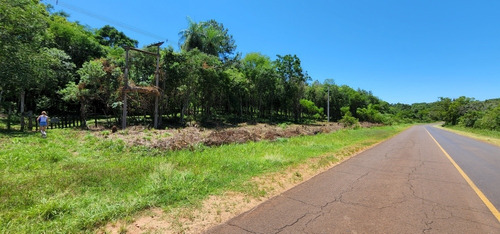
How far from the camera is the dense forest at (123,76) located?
1480 centimetres

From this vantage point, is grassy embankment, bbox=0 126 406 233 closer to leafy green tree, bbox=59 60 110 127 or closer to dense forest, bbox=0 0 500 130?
dense forest, bbox=0 0 500 130

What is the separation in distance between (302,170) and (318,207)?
9.60 feet

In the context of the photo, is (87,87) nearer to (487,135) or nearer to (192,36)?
(192,36)

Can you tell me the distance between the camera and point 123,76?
20.2 m

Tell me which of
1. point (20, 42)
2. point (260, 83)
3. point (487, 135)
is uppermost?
point (260, 83)

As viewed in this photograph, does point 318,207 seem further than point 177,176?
No

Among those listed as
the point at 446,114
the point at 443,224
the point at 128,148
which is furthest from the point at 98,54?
the point at 446,114

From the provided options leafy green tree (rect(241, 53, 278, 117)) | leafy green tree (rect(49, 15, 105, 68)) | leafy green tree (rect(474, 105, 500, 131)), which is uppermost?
leafy green tree (rect(49, 15, 105, 68))

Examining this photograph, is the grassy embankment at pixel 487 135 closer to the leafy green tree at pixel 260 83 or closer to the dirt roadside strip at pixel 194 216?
the dirt roadside strip at pixel 194 216

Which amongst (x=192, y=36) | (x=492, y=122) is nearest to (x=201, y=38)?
(x=192, y=36)

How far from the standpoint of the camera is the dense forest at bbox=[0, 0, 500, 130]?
14.8 metres

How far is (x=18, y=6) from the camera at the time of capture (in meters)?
13.4

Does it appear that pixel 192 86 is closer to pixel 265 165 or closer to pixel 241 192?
pixel 265 165

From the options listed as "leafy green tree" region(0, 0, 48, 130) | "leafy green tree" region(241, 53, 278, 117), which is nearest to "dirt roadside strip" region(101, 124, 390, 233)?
"leafy green tree" region(0, 0, 48, 130)
